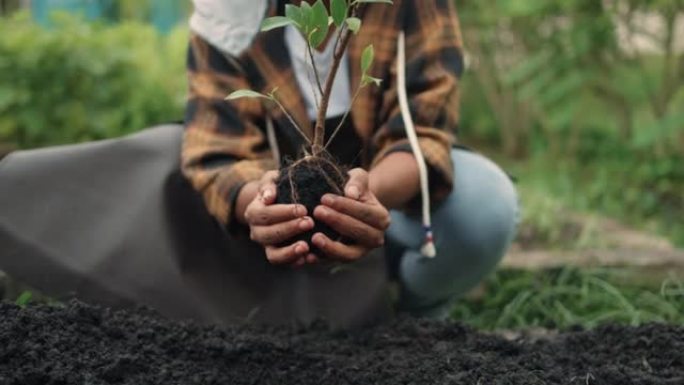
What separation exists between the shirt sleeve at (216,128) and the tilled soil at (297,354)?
0.31 m

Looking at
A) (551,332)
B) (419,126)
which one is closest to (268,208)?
(419,126)

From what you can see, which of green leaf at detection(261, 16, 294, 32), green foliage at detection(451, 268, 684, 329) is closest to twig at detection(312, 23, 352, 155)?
green leaf at detection(261, 16, 294, 32)

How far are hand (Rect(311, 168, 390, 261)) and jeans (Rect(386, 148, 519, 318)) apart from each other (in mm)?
561

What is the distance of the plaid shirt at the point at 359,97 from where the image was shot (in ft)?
7.04

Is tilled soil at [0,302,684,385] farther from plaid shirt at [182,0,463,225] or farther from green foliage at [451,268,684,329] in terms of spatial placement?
green foliage at [451,268,684,329]

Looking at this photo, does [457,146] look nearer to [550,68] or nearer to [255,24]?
[255,24]

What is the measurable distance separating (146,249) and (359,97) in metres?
0.56

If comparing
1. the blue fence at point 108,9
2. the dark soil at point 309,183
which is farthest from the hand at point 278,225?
the blue fence at point 108,9

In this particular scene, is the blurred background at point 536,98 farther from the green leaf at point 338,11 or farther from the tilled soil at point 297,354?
the green leaf at point 338,11

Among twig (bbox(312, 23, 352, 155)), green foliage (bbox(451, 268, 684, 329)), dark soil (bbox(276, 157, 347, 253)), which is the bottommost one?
green foliage (bbox(451, 268, 684, 329))

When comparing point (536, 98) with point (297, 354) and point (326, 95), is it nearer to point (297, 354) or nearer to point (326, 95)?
point (297, 354)

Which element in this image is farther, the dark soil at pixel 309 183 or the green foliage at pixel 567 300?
the green foliage at pixel 567 300

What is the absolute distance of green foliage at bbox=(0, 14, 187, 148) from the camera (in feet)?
11.4

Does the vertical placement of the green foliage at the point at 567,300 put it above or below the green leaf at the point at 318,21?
below
